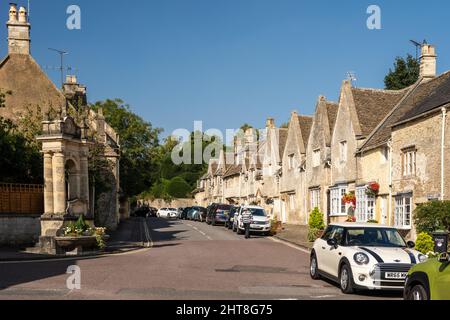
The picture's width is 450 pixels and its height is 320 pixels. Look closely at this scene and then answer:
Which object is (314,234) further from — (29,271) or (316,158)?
(29,271)

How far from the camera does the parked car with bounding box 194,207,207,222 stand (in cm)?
5104

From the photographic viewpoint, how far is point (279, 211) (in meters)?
45.4

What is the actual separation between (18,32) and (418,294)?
30.6 meters

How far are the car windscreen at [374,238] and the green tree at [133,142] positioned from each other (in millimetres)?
42719

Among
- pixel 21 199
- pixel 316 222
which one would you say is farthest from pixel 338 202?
pixel 21 199

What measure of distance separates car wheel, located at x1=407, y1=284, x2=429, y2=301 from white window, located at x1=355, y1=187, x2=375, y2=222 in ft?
59.0

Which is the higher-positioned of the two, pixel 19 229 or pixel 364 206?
pixel 364 206

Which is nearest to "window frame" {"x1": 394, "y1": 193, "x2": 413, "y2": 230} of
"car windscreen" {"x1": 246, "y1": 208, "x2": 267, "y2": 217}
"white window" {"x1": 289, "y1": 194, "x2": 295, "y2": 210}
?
"car windscreen" {"x1": 246, "y1": 208, "x2": 267, "y2": 217}

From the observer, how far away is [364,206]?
Answer: 92.2ft

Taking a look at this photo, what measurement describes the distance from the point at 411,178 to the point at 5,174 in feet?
59.6

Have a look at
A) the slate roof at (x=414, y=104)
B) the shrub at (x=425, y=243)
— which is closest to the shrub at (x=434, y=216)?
the shrub at (x=425, y=243)
